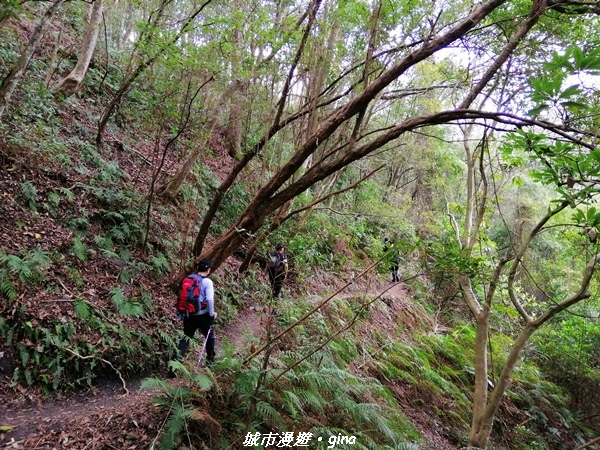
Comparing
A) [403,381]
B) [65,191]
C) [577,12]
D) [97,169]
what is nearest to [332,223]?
[403,381]

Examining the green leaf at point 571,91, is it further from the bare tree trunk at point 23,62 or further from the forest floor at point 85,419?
the bare tree trunk at point 23,62

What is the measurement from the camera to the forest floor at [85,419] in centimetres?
362

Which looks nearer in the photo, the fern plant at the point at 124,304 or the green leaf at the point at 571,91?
the green leaf at the point at 571,91

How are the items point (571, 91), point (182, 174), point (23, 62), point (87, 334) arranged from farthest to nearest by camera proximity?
point (182, 174), point (23, 62), point (87, 334), point (571, 91)

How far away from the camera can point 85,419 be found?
4.00 m

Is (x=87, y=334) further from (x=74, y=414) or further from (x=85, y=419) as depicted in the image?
(x=85, y=419)

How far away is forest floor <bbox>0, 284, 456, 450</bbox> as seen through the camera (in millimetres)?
3619

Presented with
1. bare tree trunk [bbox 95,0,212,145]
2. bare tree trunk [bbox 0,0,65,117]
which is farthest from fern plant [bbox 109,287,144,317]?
bare tree trunk [bbox 95,0,212,145]

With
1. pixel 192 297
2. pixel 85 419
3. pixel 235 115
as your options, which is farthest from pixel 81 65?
pixel 85 419

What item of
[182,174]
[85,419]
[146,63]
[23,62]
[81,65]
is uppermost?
[146,63]

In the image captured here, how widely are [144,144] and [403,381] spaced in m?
9.65

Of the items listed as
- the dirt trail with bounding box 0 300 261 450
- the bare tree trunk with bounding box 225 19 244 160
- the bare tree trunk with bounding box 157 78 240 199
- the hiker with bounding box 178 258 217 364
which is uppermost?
the bare tree trunk with bounding box 225 19 244 160

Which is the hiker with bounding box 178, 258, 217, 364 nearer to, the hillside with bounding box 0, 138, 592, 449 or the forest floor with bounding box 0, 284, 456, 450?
the hillside with bounding box 0, 138, 592, 449

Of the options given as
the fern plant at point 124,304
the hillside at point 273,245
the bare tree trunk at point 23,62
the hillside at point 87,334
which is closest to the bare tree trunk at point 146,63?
the hillside at point 273,245
